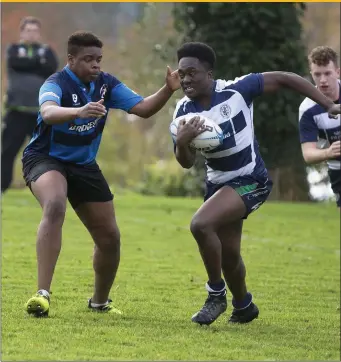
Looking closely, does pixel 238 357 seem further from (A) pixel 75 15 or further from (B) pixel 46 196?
(A) pixel 75 15

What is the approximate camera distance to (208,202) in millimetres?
7035

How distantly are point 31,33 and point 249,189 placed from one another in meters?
8.43

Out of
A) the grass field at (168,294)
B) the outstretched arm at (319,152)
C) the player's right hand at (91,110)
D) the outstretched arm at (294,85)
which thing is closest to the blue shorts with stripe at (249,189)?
the outstretched arm at (294,85)

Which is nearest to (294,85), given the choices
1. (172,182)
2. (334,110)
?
(334,110)

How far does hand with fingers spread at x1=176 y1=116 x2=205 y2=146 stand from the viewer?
679 cm

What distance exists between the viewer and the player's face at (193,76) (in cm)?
704

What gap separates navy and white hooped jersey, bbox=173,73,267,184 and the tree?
13.4 meters

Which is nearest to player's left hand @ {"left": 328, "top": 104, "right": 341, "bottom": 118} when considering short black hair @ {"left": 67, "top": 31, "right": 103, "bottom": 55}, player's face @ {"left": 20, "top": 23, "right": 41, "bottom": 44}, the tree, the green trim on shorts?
the green trim on shorts

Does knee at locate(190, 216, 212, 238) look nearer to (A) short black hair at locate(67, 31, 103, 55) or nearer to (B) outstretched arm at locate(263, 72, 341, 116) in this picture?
(B) outstretched arm at locate(263, 72, 341, 116)

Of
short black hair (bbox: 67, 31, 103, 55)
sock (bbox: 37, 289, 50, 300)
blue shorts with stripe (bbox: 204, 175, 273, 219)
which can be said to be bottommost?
sock (bbox: 37, 289, 50, 300)

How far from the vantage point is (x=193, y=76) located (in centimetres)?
705

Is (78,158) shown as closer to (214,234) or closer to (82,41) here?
(82,41)

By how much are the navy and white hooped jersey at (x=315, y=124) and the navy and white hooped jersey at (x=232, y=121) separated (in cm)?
169

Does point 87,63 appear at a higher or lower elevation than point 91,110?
higher
